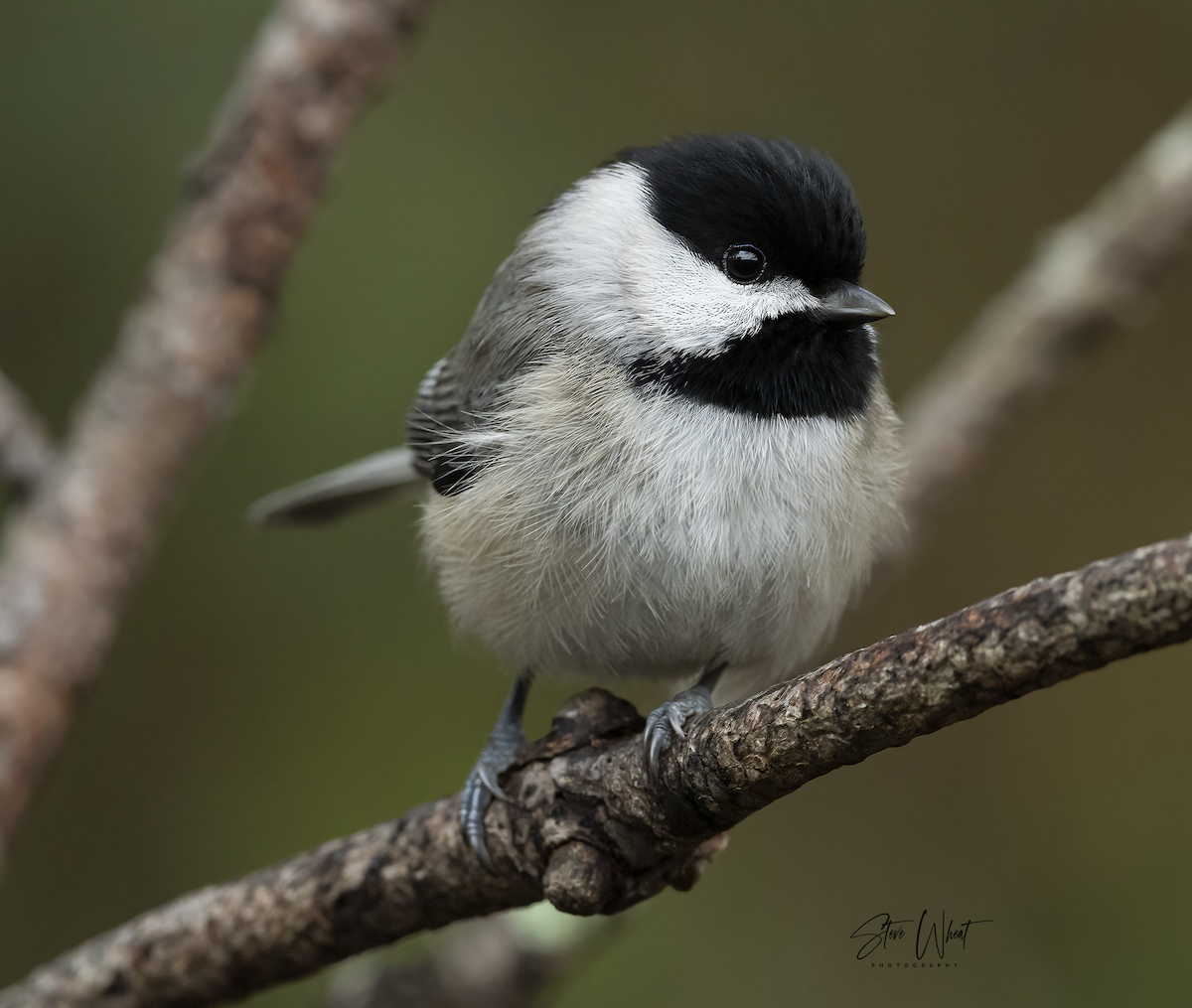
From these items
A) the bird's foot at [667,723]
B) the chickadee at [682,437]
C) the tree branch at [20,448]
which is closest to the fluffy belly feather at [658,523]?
the chickadee at [682,437]

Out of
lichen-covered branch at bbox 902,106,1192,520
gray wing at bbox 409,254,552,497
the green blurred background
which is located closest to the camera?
gray wing at bbox 409,254,552,497

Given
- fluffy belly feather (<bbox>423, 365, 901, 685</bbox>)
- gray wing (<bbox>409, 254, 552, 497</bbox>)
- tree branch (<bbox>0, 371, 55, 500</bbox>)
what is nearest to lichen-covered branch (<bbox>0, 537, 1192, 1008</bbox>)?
fluffy belly feather (<bbox>423, 365, 901, 685</bbox>)

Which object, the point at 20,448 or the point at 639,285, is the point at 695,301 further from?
the point at 20,448

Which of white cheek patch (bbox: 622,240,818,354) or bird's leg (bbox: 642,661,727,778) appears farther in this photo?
white cheek patch (bbox: 622,240,818,354)

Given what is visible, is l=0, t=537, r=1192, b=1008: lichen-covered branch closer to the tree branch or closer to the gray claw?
the gray claw
